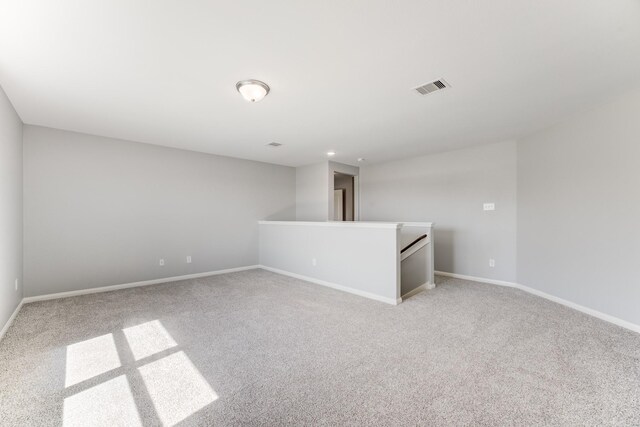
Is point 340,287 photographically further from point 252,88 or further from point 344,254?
point 252,88

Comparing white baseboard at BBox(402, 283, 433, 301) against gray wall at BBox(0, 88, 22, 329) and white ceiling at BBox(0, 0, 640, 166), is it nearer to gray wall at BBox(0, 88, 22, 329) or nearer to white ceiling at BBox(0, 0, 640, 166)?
white ceiling at BBox(0, 0, 640, 166)

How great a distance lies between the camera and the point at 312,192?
244 inches

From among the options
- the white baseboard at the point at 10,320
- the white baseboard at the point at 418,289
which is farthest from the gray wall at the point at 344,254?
the white baseboard at the point at 10,320

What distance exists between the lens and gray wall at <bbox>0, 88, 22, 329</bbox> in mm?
2592

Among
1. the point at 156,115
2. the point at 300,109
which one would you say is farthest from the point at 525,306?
the point at 156,115

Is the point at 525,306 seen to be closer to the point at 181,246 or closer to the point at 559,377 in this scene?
the point at 559,377

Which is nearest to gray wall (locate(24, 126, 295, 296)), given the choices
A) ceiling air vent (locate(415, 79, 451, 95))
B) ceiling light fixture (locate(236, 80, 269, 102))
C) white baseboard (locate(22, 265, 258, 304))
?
white baseboard (locate(22, 265, 258, 304))

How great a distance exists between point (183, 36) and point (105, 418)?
240 cm

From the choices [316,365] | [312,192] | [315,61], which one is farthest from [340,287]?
[315,61]

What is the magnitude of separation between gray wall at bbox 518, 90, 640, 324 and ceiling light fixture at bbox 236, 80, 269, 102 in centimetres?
363

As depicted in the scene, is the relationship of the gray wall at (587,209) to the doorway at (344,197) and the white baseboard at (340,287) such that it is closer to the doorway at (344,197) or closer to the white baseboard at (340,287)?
the white baseboard at (340,287)

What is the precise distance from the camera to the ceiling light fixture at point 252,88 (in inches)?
96.4

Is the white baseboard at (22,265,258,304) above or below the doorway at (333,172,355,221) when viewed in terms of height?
below

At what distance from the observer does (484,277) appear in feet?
15.3
